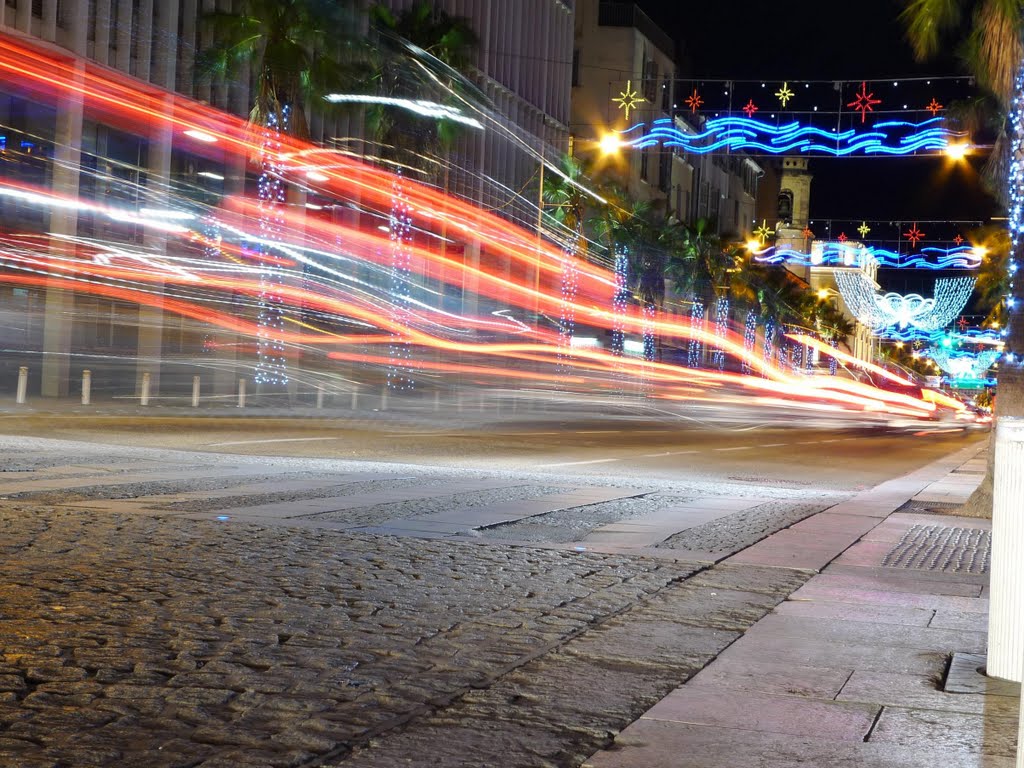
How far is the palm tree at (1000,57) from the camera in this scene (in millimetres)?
13930

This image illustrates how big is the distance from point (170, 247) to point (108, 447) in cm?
1995

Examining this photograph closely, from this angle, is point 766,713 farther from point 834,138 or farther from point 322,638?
point 834,138

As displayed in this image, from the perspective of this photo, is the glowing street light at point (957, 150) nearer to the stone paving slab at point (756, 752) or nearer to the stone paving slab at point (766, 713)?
the stone paving slab at point (766, 713)

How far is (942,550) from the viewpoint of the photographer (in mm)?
10758

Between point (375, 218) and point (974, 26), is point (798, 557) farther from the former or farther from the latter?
point (375, 218)

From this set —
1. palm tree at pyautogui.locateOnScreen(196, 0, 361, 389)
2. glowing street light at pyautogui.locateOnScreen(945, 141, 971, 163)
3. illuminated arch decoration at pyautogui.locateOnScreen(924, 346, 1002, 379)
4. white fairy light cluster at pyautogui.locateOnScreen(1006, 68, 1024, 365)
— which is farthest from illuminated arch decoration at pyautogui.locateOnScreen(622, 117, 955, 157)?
illuminated arch decoration at pyautogui.locateOnScreen(924, 346, 1002, 379)

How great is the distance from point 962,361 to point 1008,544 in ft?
623

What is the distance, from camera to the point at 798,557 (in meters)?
9.95

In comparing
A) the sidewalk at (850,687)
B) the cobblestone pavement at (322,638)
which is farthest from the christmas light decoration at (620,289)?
the sidewalk at (850,687)

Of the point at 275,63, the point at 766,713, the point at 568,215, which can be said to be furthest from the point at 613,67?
the point at 766,713

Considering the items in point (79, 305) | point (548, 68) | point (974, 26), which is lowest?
point (79, 305)

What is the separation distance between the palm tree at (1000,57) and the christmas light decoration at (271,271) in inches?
901

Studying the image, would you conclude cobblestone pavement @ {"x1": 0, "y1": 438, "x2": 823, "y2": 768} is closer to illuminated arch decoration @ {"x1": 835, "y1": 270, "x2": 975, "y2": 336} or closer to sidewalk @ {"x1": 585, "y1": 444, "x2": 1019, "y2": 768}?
sidewalk @ {"x1": 585, "y1": 444, "x2": 1019, "y2": 768}

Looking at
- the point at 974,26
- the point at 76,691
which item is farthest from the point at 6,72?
the point at 76,691
